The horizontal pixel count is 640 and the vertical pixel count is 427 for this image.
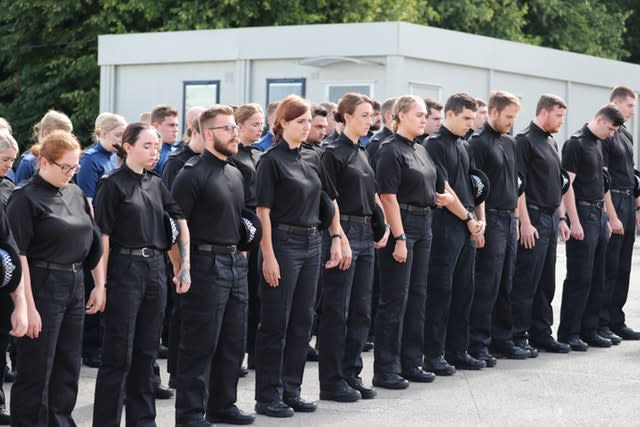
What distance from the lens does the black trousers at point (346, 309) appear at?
931 centimetres

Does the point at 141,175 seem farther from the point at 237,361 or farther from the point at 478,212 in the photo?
the point at 478,212

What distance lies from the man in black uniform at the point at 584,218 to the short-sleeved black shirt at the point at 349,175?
3160 millimetres

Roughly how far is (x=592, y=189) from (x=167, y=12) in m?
24.4

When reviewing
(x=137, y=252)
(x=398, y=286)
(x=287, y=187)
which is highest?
(x=287, y=187)

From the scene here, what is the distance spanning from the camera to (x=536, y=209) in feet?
38.2

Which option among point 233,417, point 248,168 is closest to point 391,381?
point 233,417

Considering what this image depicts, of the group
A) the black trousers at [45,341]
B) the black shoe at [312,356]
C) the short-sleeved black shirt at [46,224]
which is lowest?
the black shoe at [312,356]

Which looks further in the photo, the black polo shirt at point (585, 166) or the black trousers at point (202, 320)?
the black polo shirt at point (585, 166)

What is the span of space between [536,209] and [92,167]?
387cm

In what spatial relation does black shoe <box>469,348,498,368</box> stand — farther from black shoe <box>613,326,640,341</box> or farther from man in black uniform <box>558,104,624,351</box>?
black shoe <box>613,326,640,341</box>

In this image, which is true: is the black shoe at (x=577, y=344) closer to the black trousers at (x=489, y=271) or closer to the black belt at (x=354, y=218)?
the black trousers at (x=489, y=271)

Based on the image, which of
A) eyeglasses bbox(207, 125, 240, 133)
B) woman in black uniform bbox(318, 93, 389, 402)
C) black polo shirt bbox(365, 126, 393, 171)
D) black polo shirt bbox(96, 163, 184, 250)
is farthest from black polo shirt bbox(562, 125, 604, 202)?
black polo shirt bbox(96, 163, 184, 250)

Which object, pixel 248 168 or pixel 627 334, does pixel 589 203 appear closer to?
pixel 627 334


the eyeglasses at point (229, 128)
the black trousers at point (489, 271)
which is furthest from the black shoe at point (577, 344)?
the eyeglasses at point (229, 128)
